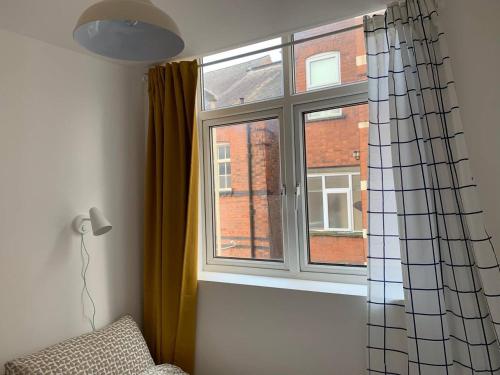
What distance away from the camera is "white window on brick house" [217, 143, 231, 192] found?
248 centimetres

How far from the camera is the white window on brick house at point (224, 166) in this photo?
248 cm

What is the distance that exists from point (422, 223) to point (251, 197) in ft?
3.62

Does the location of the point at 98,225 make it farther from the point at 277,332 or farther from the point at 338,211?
the point at 338,211

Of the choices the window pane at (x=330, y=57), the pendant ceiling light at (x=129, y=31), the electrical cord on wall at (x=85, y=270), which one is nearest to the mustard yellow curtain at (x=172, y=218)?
the electrical cord on wall at (x=85, y=270)

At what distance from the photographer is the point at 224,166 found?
2.50m

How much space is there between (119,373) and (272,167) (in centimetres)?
147

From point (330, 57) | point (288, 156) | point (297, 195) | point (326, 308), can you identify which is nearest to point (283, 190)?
point (297, 195)

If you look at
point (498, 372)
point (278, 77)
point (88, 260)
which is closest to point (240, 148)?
point (278, 77)

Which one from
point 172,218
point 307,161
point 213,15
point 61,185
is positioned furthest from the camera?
point 172,218

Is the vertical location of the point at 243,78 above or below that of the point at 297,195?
above

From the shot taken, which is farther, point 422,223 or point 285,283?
point 285,283

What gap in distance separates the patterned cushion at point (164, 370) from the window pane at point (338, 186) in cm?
103

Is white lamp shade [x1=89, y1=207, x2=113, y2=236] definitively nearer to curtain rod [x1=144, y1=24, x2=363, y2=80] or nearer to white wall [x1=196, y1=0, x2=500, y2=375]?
white wall [x1=196, y1=0, x2=500, y2=375]

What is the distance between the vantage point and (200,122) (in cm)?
255
